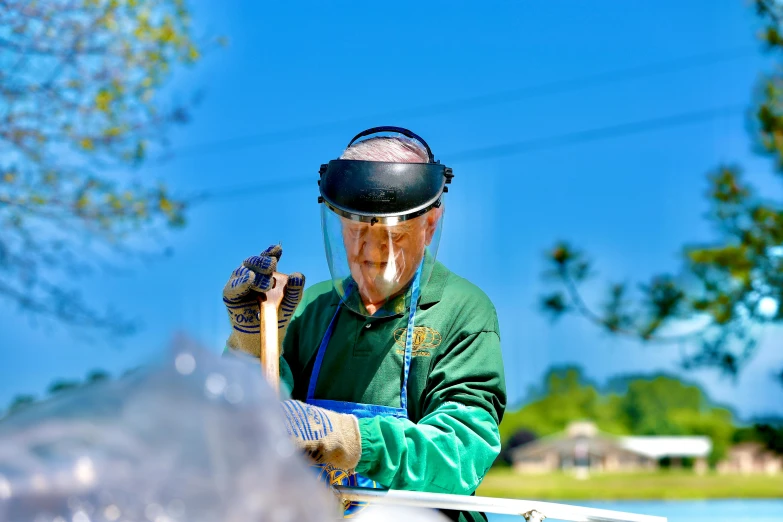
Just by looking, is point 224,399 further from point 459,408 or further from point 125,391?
point 459,408

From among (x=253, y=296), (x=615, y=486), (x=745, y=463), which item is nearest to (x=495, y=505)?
(x=253, y=296)

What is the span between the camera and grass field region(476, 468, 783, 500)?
12039 millimetres

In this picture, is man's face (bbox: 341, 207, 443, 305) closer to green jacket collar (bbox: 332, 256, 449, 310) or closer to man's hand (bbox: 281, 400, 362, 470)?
green jacket collar (bbox: 332, 256, 449, 310)

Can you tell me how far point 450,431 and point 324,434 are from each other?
309 millimetres

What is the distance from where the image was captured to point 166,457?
24.8 inches

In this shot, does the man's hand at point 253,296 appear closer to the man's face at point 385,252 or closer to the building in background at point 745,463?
the man's face at point 385,252

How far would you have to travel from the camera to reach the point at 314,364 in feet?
6.20

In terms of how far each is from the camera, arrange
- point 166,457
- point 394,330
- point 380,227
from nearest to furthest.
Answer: point 166,457
point 380,227
point 394,330

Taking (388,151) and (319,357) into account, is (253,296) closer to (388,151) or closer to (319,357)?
(319,357)

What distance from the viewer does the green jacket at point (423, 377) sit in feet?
5.06

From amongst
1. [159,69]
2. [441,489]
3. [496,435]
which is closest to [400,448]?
[441,489]

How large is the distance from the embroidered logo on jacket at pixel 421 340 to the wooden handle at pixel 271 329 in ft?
0.83

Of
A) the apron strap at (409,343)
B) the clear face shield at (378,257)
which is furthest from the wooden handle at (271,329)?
the apron strap at (409,343)

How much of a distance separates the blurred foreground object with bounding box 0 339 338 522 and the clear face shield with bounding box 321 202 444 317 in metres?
1.08
